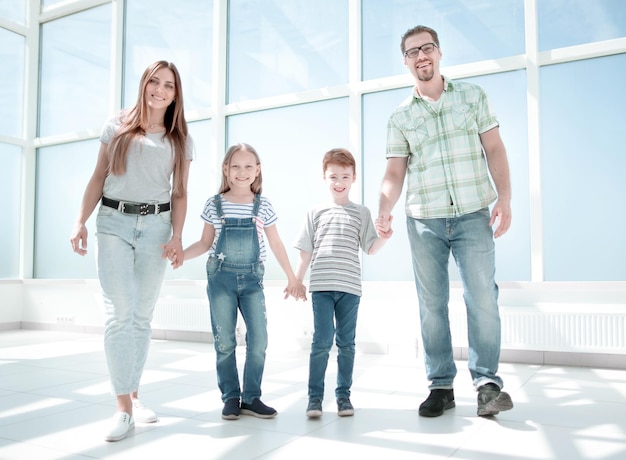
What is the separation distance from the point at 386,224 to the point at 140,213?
0.85 metres

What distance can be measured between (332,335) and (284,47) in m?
3.12

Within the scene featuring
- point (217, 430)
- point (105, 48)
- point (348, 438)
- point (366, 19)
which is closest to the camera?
point (348, 438)

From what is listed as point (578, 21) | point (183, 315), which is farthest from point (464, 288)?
point (183, 315)

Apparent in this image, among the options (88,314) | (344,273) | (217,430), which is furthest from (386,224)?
(88,314)

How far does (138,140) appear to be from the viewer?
1.94 meters

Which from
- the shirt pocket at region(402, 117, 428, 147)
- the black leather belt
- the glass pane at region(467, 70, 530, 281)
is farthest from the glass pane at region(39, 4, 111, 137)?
the shirt pocket at region(402, 117, 428, 147)

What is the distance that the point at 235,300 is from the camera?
2033mm

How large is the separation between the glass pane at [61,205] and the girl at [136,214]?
385 centimetres

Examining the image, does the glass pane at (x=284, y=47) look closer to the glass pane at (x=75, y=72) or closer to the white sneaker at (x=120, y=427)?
the glass pane at (x=75, y=72)

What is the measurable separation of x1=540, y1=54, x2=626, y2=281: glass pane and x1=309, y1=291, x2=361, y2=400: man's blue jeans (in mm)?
1998

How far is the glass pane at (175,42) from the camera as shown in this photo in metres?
4.94

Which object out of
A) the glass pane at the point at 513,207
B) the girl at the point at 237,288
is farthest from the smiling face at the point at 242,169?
the glass pane at the point at 513,207

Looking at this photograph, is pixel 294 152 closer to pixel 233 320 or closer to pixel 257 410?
pixel 233 320

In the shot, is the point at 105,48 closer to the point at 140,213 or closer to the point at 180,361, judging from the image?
the point at 180,361
